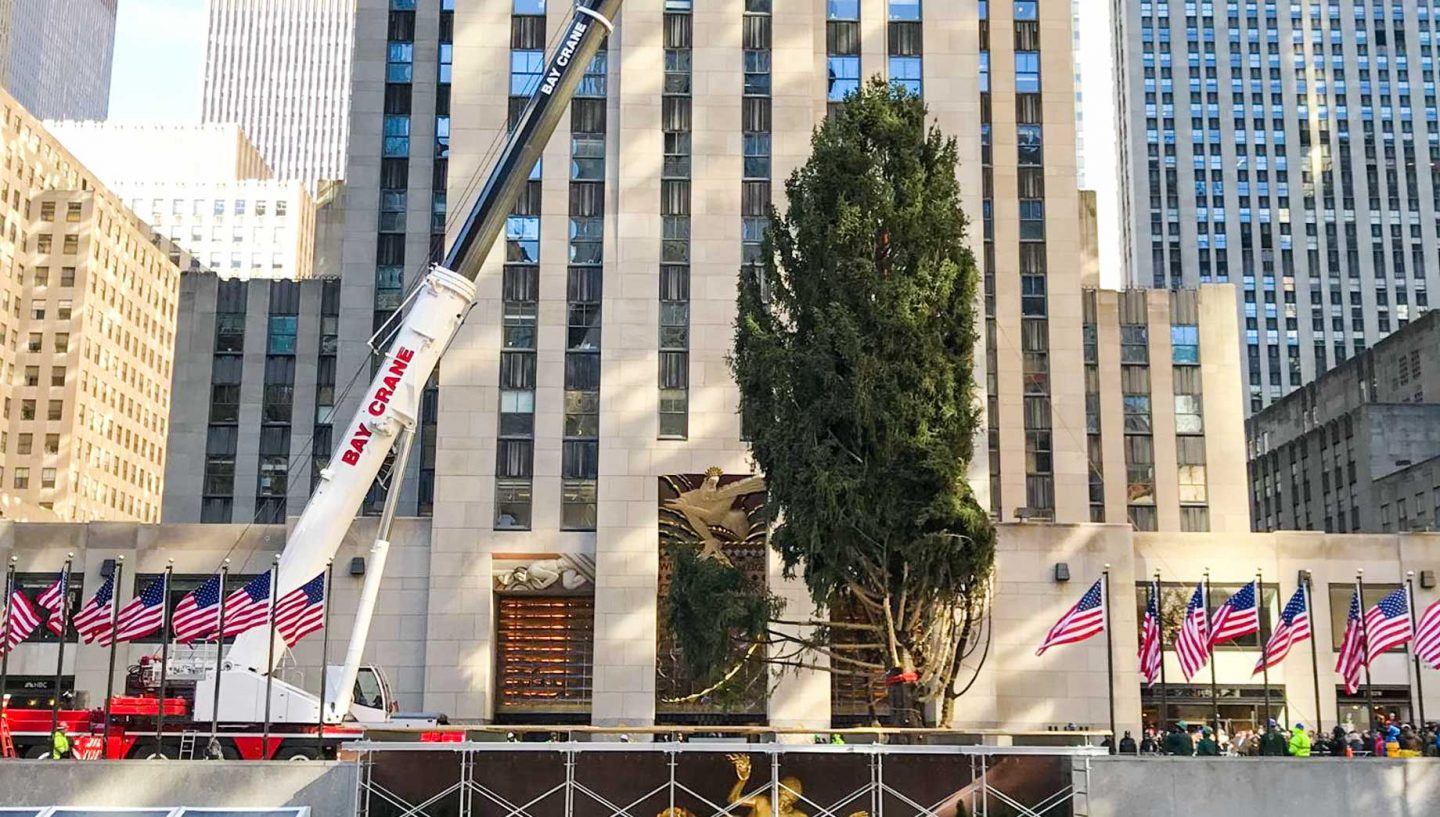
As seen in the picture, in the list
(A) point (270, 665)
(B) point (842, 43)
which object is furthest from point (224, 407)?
Result: (A) point (270, 665)

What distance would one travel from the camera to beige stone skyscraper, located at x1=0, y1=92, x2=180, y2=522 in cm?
13462

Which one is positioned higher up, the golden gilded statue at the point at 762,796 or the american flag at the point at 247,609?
the american flag at the point at 247,609

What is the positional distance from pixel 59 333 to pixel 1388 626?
419ft

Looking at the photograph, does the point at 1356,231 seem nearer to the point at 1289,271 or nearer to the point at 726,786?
the point at 1289,271

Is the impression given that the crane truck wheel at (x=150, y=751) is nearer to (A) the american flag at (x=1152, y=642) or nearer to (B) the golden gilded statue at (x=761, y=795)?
(B) the golden gilded statue at (x=761, y=795)

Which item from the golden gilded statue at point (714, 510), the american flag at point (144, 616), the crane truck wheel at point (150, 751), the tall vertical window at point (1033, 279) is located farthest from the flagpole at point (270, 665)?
the tall vertical window at point (1033, 279)

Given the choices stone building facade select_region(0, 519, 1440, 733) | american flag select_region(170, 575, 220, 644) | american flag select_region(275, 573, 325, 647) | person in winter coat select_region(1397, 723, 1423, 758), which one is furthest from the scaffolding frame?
stone building facade select_region(0, 519, 1440, 733)

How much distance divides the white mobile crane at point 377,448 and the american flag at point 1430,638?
25.4 metres

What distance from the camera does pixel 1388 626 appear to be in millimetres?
36219

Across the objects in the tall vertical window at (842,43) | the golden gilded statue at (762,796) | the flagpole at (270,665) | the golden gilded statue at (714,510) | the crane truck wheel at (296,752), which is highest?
the tall vertical window at (842,43)

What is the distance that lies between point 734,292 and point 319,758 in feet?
78.4

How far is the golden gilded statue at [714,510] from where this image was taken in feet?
171

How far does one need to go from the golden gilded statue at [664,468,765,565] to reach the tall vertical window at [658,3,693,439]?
2.20m

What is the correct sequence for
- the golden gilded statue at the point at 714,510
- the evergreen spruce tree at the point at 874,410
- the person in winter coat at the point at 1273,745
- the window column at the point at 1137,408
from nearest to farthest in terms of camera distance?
the person in winter coat at the point at 1273,745, the evergreen spruce tree at the point at 874,410, the golden gilded statue at the point at 714,510, the window column at the point at 1137,408
